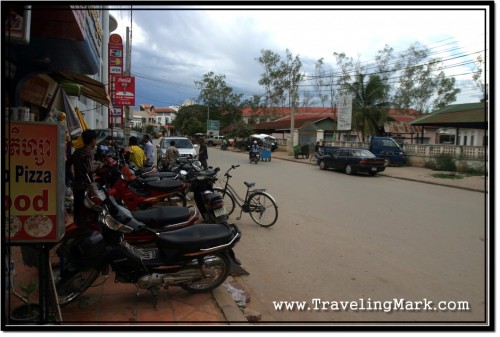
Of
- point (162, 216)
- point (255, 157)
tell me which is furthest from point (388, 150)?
point (162, 216)

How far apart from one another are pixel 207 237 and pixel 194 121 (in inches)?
2450

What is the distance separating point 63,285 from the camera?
3.60 metres

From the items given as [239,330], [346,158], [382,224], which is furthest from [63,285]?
[346,158]

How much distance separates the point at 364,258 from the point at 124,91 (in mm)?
9995

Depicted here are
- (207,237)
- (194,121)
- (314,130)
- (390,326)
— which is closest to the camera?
(390,326)

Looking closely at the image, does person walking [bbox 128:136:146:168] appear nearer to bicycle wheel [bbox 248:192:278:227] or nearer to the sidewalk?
bicycle wheel [bbox 248:192:278:227]

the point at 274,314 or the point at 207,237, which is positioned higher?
the point at 207,237

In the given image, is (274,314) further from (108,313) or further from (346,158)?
(346,158)

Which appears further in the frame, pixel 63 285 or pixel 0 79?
pixel 63 285

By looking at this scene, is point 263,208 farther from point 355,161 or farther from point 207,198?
point 355,161

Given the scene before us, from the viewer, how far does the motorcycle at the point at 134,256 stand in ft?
11.7

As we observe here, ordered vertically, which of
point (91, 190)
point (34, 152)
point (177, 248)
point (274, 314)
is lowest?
point (274, 314)

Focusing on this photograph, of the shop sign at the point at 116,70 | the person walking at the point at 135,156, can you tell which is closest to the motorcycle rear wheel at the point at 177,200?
the person walking at the point at 135,156

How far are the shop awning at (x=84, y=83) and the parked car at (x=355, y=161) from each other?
1131 cm
